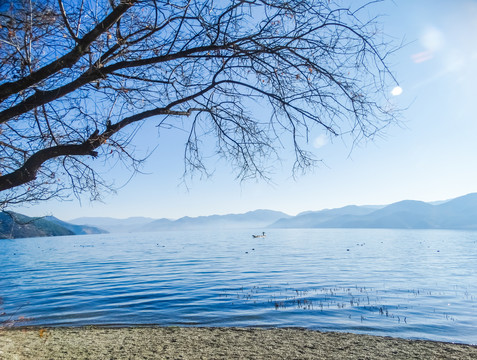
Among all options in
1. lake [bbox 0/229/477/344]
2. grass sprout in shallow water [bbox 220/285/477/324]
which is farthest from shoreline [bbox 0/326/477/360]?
grass sprout in shallow water [bbox 220/285/477/324]

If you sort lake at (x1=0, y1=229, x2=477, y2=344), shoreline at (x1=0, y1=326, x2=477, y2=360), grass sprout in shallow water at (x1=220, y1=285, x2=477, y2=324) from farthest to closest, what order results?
1. grass sprout in shallow water at (x1=220, y1=285, x2=477, y2=324)
2. lake at (x1=0, y1=229, x2=477, y2=344)
3. shoreline at (x1=0, y1=326, x2=477, y2=360)

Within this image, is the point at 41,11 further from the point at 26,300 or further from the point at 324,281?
the point at 324,281

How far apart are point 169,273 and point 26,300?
13.5m

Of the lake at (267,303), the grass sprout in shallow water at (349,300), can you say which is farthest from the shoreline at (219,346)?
the grass sprout in shallow water at (349,300)

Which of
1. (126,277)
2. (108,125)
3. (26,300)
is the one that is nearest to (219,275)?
(126,277)

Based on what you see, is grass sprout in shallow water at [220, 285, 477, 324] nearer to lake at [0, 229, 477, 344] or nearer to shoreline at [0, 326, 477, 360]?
lake at [0, 229, 477, 344]

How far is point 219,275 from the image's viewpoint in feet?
101

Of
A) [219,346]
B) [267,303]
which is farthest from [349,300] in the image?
[219,346]

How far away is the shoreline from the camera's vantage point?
7.02m

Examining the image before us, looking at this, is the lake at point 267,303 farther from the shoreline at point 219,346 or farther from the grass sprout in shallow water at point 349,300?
the shoreline at point 219,346

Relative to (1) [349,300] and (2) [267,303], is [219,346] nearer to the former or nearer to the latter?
(2) [267,303]

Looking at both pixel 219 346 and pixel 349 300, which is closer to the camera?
pixel 219 346

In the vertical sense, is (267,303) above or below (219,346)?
below

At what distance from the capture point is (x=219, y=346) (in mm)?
7855
